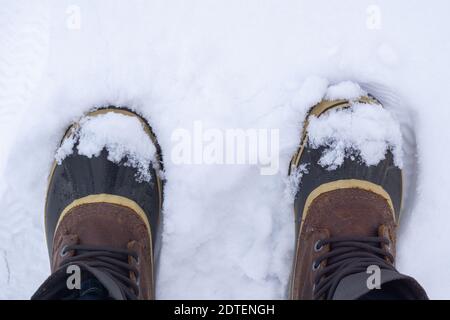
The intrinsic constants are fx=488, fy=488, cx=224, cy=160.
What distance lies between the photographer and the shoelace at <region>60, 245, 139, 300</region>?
1005 millimetres

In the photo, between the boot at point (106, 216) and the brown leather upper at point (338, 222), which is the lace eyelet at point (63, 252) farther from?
the brown leather upper at point (338, 222)

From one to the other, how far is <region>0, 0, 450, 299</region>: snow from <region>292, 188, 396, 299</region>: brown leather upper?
0.07 m

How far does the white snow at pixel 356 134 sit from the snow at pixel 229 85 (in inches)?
1.8

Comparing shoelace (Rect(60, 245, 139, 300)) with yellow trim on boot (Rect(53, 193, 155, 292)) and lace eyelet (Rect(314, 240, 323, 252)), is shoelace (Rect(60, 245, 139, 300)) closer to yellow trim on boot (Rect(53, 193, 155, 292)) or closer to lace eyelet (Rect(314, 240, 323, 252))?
yellow trim on boot (Rect(53, 193, 155, 292))

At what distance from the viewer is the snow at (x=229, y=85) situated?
1072mm

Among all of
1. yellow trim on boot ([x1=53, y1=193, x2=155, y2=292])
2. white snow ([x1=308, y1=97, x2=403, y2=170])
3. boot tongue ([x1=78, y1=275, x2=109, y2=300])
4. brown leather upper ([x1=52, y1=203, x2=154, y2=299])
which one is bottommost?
boot tongue ([x1=78, y1=275, x2=109, y2=300])

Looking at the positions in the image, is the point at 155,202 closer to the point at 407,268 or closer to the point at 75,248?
the point at 75,248

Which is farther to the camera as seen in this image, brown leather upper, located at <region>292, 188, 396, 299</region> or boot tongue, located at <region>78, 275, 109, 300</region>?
brown leather upper, located at <region>292, 188, 396, 299</region>

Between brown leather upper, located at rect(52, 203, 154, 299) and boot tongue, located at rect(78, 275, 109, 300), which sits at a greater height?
brown leather upper, located at rect(52, 203, 154, 299)

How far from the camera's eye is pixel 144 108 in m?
1.10

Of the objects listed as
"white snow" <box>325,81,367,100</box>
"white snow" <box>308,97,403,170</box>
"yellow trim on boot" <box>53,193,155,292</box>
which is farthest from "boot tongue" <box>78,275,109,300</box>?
"white snow" <box>325,81,367,100</box>

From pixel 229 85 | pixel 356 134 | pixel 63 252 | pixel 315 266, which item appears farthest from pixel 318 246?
pixel 63 252
